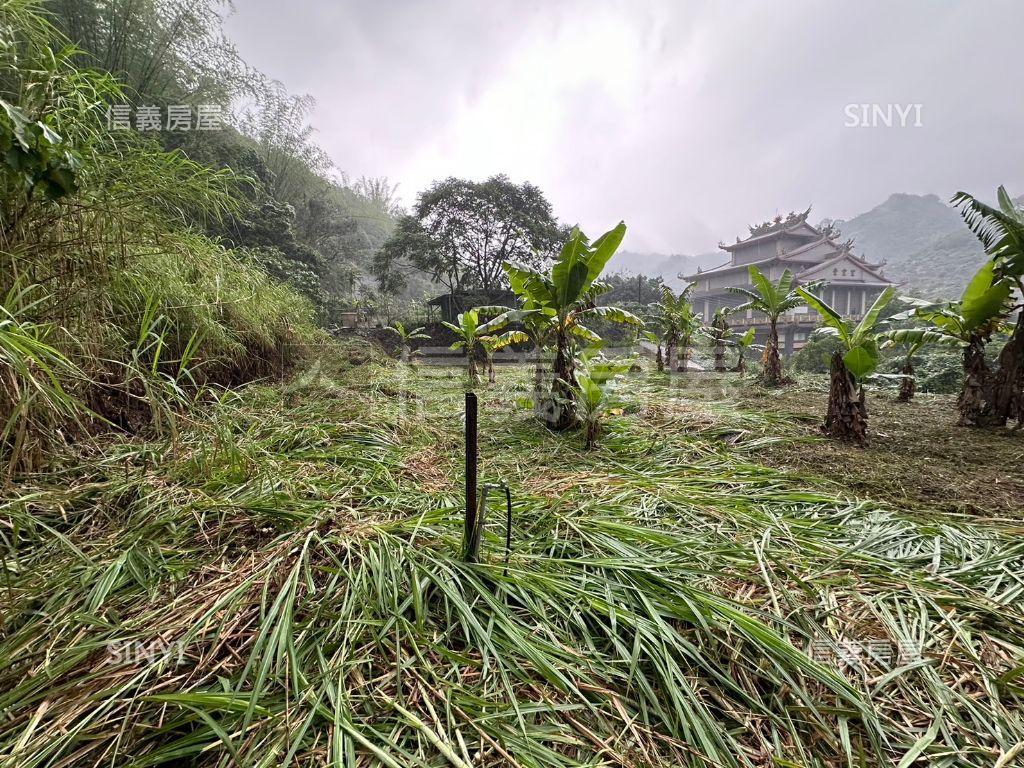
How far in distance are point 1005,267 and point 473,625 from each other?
4562 mm

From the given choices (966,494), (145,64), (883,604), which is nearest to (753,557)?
(883,604)

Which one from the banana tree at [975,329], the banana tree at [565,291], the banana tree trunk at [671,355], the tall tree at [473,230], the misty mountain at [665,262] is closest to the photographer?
the banana tree at [975,329]

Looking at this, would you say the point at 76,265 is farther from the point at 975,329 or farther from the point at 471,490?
the point at 975,329

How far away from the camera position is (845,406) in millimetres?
2693

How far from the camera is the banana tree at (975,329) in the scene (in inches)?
120

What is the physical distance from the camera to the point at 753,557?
49.5 inches

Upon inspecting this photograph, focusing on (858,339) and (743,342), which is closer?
(858,339)

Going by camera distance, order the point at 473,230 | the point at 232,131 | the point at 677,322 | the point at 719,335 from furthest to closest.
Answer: the point at 473,230 < the point at 232,131 < the point at 719,335 < the point at 677,322

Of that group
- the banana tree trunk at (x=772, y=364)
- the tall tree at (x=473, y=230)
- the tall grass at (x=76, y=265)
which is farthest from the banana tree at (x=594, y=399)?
the tall tree at (x=473, y=230)

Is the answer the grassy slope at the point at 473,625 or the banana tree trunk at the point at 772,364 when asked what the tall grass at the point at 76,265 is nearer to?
the grassy slope at the point at 473,625

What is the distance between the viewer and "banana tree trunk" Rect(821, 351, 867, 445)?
2662 mm

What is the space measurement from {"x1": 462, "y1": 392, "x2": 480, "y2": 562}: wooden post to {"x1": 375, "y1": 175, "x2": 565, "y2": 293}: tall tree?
15.2 metres

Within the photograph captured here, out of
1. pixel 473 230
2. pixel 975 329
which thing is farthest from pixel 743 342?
pixel 473 230

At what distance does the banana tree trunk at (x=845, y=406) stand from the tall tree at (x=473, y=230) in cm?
1373
